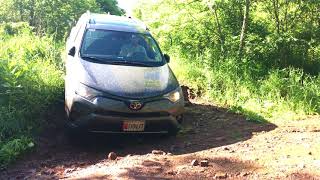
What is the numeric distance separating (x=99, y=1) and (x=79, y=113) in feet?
85.0

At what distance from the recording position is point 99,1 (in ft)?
103

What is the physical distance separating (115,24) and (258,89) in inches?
128

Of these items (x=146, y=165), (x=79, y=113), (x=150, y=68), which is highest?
(x=150, y=68)

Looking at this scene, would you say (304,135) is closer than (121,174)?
No

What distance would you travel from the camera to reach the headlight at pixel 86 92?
21.4 ft

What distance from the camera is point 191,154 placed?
633 centimetres

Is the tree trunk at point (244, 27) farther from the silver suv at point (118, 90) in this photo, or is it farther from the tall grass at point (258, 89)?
the silver suv at point (118, 90)

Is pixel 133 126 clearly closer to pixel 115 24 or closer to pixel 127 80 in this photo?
pixel 127 80

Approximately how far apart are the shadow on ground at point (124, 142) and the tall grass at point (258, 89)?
26.7 inches

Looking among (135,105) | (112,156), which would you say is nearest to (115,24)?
(135,105)

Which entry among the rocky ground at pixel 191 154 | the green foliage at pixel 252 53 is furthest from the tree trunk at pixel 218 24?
the rocky ground at pixel 191 154

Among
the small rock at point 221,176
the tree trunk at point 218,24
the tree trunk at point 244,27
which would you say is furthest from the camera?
the tree trunk at point 218,24

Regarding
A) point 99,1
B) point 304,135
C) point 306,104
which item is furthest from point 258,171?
point 99,1

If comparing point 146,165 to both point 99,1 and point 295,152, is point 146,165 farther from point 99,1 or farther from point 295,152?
point 99,1
